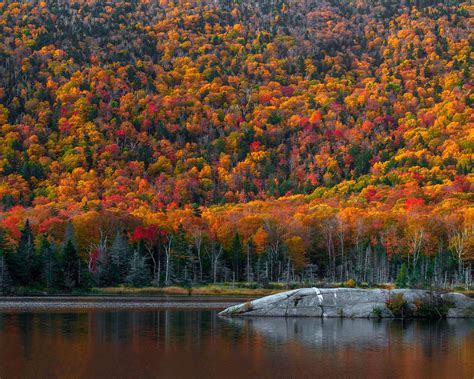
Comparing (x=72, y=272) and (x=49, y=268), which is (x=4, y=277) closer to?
(x=49, y=268)

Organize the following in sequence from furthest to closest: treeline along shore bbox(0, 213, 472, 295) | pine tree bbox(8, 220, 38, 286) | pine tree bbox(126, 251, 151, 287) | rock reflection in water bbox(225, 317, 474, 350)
A: pine tree bbox(126, 251, 151, 287)
treeline along shore bbox(0, 213, 472, 295)
pine tree bbox(8, 220, 38, 286)
rock reflection in water bbox(225, 317, 474, 350)

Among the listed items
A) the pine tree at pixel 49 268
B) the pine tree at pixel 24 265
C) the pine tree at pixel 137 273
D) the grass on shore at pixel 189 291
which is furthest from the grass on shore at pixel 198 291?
the pine tree at pixel 24 265

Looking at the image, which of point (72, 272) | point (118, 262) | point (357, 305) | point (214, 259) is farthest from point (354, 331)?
point (214, 259)

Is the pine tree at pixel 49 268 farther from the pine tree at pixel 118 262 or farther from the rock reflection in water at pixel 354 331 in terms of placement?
the rock reflection in water at pixel 354 331

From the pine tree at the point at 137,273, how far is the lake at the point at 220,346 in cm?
4029

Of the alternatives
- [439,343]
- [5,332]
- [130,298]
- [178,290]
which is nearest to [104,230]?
[178,290]

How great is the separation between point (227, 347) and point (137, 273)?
68145 mm

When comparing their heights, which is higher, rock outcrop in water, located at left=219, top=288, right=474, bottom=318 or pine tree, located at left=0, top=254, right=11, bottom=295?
pine tree, located at left=0, top=254, right=11, bottom=295

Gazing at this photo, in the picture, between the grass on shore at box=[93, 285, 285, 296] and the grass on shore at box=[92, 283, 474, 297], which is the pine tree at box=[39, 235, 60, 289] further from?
the grass on shore at box=[93, 285, 285, 296]

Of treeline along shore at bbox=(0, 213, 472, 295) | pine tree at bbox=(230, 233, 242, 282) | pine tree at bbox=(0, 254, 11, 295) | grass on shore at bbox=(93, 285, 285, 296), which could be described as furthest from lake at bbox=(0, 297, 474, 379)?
pine tree at bbox=(230, 233, 242, 282)

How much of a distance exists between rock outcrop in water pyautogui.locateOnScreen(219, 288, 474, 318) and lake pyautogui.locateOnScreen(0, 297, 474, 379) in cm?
174

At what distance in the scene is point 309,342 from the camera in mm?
53844

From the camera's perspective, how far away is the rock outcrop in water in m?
70.7

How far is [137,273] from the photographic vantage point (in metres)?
118
